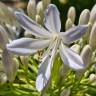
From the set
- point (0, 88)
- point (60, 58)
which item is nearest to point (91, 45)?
point (60, 58)

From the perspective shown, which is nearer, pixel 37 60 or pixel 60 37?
pixel 60 37

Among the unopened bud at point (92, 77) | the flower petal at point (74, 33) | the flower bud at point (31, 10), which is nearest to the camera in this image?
the flower petal at point (74, 33)

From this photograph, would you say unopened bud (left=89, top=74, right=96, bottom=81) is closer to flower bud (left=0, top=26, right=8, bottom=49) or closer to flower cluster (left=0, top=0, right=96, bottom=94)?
flower cluster (left=0, top=0, right=96, bottom=94)

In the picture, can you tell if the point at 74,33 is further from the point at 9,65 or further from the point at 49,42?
the point at 9,65

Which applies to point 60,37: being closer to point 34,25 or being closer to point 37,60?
point 34,25

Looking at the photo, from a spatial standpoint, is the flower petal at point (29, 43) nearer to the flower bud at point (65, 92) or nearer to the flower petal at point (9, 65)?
the flower petal at point (9, 65)

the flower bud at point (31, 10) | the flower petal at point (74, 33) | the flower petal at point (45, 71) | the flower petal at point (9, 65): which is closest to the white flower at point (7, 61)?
the flower petal at point (9, 65)

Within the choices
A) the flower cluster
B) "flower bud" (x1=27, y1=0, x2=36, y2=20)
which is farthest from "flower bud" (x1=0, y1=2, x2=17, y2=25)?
the flower cluster
